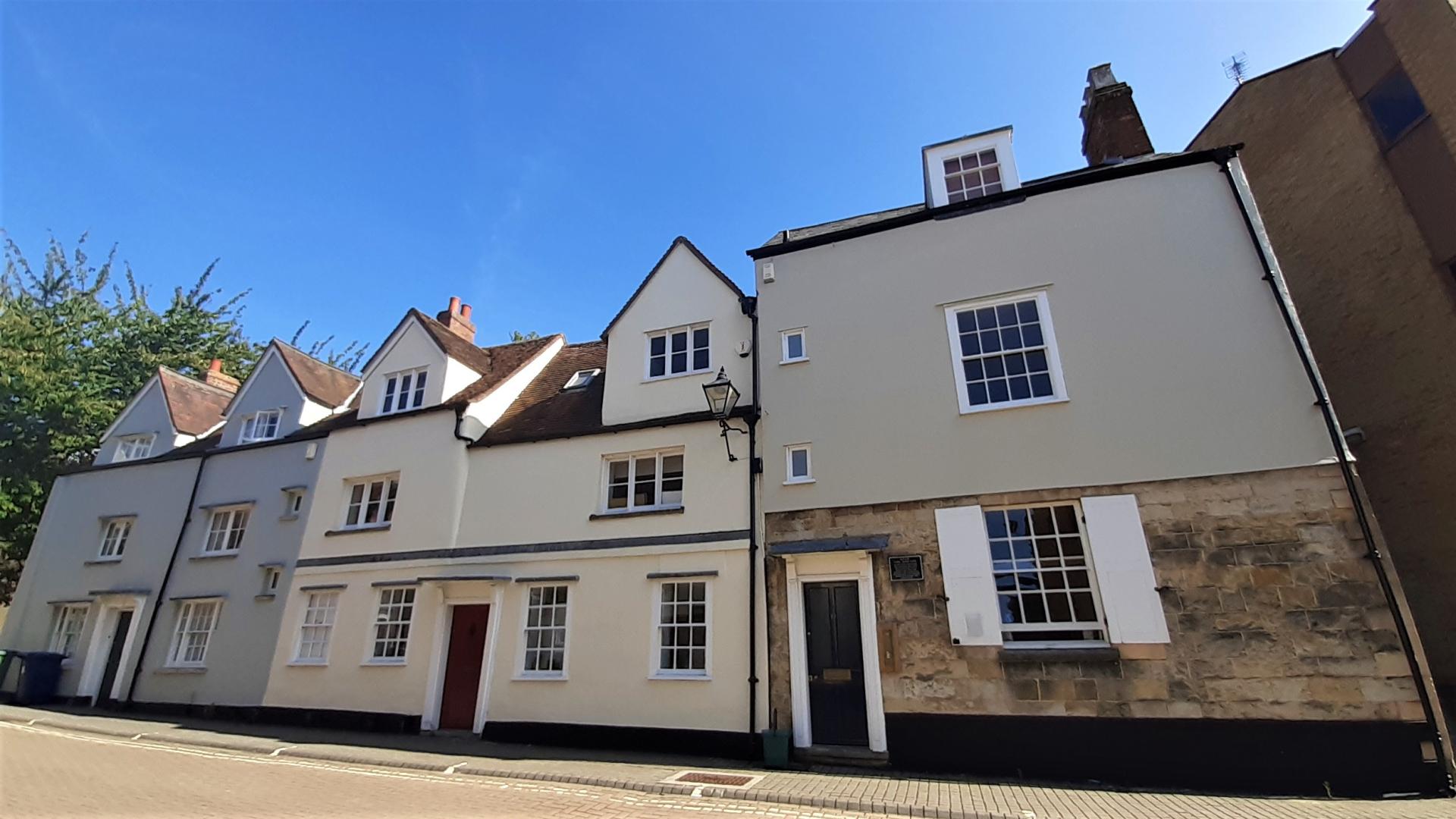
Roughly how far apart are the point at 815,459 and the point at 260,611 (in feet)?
43.8

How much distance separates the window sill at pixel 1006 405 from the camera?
917cm

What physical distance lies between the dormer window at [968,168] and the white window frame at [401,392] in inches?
489

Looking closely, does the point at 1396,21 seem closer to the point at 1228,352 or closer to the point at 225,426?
the point at 1228,352

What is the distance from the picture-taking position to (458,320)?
1852 centimetres

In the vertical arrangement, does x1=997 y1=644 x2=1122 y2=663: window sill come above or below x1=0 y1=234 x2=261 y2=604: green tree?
below

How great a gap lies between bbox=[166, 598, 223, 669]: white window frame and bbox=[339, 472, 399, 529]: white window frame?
A: 394 cm

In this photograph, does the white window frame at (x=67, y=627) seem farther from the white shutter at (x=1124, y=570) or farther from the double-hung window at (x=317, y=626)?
the white shutter at (x=1124, y=570)

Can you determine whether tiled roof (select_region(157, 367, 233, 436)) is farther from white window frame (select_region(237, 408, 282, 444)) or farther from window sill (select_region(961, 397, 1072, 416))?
window sill (select_region(961, 397, 1072, 416))

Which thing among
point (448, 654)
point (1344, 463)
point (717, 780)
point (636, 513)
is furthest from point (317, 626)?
point (1344, 463)

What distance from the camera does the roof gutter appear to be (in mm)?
9836

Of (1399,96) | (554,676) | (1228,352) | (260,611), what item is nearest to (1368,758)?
(1228,352)

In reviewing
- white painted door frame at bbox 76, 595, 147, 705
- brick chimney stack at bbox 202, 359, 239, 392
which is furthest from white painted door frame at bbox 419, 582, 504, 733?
brick chimney stack at bbox 202, 359, 239, 392

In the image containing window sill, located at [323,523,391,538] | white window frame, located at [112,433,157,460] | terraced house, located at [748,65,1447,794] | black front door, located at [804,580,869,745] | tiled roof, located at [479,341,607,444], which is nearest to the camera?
terraced house, located at [748,65,1447,794]

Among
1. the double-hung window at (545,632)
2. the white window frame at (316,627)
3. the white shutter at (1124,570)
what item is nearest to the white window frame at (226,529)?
the white window frame at (316,627)
